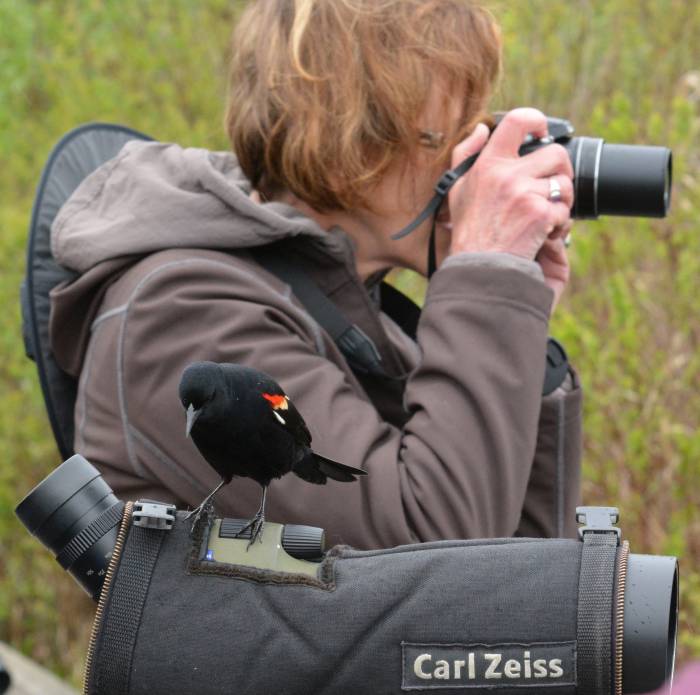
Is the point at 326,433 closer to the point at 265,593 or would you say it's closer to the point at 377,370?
the point at 377,370

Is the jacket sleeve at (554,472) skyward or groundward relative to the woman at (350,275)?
groundward

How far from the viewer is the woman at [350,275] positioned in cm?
162

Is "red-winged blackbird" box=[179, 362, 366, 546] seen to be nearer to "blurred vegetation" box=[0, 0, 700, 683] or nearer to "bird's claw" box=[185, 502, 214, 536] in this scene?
"bird's claw" box=[185, 502, 214, 536]

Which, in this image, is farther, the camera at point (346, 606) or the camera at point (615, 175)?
the camera at point (615, 175)

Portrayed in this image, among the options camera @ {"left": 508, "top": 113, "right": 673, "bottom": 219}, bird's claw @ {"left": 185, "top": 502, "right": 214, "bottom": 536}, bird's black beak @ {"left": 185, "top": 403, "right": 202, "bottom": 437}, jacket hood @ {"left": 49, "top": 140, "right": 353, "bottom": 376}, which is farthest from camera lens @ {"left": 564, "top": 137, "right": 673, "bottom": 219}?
bird's claw @ {"left": 185, "top": 502, "right": 214, "bottom": 536}

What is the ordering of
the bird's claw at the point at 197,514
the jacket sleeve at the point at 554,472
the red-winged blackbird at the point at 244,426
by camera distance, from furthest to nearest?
1. the jacket sleeve at the point at 554,472
2. the red-winged blackbird at the point at 244,426
3. the bird's claw at the point at 197,514

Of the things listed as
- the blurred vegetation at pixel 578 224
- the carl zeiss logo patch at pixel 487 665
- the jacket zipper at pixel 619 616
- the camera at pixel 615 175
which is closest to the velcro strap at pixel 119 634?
the carl zeiss logo patch at pixel 487 665

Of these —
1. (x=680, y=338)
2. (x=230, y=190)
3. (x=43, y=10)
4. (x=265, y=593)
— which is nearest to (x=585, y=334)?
(x=680, y=338)

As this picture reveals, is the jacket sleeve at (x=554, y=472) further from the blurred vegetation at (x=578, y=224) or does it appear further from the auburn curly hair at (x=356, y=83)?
the blurred vegetation at (x=578, y=224)

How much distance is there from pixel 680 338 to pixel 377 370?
6.17ft

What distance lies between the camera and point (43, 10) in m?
5.69

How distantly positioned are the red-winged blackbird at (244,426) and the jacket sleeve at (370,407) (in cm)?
6

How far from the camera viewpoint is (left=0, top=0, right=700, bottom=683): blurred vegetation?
3354mm

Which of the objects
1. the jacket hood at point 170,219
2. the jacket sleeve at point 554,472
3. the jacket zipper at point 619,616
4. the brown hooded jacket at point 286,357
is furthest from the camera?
the jacket sleeve at point 554,472
